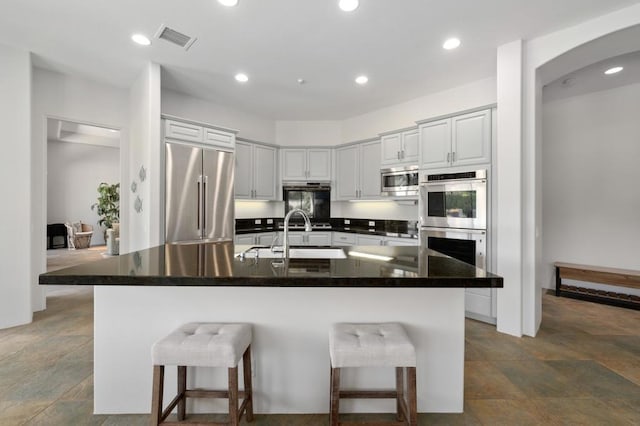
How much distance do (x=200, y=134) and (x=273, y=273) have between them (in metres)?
3.21

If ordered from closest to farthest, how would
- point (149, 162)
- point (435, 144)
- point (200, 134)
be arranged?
1. point (149, 162)
2. point (435, 144)
3. point (200, 134)

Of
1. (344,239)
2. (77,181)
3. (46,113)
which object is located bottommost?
(344,239)

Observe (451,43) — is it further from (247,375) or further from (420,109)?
(247,375)

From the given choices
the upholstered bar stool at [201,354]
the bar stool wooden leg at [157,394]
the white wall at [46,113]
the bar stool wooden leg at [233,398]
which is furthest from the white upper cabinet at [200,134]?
the bar stool wooden leg at [233,398]

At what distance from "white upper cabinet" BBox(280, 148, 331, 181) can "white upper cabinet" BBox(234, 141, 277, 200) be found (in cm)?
22

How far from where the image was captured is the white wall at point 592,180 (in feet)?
13.5

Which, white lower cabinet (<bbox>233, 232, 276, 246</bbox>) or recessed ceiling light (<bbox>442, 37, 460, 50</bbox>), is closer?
recessed ceiling light (<bbox>442, 37, 460, 50</bbox>)

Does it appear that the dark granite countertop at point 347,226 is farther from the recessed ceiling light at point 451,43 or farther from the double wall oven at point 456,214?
the recessed ceiling light at point 451,43

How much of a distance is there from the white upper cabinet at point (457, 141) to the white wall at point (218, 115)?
2869mm

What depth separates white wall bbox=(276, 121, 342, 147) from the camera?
5656mm

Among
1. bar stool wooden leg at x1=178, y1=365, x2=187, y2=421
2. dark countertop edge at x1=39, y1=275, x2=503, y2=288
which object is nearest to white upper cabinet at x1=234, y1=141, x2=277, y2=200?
bar stool wooden leg at x1=178, y1=365, x2=187, y2=421

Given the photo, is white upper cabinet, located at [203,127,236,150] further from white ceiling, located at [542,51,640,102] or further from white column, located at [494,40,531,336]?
white ceiling, located at [542,51,640,102]

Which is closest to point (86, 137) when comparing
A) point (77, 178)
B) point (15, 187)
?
point (77, 178)

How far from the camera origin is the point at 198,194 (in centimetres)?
397
